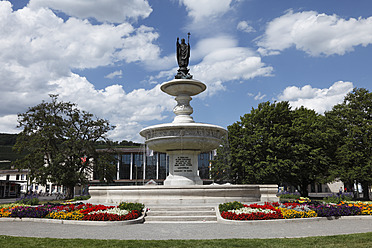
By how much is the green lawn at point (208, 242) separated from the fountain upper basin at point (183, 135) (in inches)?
358

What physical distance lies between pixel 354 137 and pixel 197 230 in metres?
26.6

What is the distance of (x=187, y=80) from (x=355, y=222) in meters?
11.2

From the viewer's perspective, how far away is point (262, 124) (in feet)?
114

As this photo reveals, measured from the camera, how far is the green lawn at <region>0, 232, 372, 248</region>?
738 centimetres

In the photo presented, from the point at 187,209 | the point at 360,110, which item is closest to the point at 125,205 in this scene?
the point at 187,209

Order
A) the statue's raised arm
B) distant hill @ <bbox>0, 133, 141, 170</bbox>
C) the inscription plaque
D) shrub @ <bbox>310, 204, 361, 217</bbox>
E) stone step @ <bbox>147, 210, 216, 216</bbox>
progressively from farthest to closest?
distant hill @ <bbox>0, 133, 141, 170</bbox> → the statue's raised arm → the inscription plaque → stone step @ <bbox>147, 210, 216, 216</bbox> → shrub @ <bbox>310, 204, 361, 217</bbox>

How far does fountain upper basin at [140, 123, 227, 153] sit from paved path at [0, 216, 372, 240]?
6299 millimetres

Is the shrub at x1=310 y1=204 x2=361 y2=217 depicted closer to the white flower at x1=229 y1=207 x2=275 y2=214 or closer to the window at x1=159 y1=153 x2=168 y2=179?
the white flower at x1=229 y1=207 x2=275 y2=214

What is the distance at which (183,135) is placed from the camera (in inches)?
659

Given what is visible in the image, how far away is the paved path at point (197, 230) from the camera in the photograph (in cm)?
887

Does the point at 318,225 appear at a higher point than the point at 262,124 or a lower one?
lower

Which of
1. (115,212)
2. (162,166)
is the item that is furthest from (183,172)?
(162,166)

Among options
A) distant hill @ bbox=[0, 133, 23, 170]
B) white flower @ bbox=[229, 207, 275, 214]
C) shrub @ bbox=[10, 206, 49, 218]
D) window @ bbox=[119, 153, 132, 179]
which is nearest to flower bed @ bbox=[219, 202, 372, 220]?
white flower @ bbox=[229, 207, 275, 214]

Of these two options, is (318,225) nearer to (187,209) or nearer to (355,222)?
(355,222)
